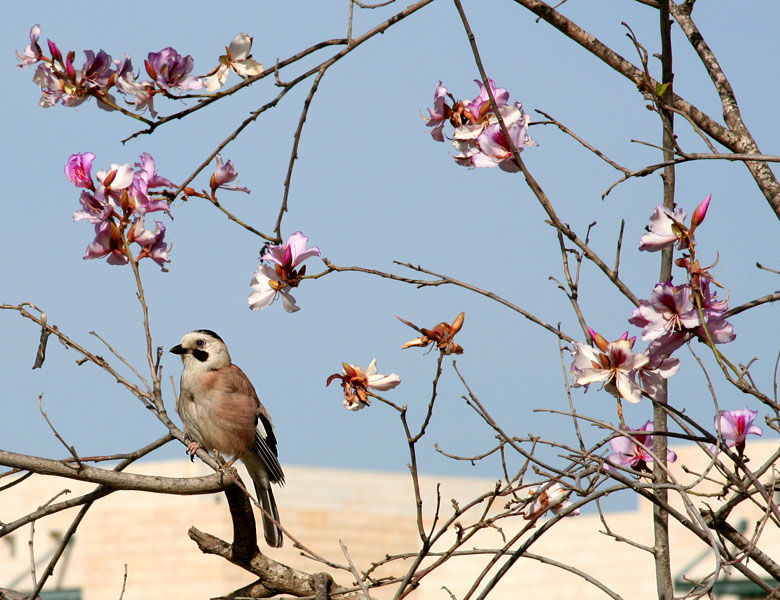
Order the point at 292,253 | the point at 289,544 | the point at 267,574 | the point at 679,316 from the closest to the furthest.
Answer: the point at 679,316 → the point at 292,253 → the point at 267,574 → the point at 289,544

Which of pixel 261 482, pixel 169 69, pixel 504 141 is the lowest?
pixel 261 482

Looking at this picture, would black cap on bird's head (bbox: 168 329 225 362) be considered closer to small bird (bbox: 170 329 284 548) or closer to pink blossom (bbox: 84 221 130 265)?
small bird (bbox: 170 329 284 548)

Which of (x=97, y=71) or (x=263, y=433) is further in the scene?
(x=263, y=433)

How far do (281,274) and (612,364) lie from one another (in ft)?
3.05

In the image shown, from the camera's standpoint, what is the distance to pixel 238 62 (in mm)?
3236

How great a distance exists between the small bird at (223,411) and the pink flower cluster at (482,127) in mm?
2506

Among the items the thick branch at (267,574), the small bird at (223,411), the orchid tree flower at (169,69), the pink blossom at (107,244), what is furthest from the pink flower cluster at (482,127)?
the small bird at (223,411)

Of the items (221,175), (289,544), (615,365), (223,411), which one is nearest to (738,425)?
(615,365)

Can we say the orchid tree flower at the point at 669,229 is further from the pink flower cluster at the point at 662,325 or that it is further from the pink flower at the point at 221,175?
the pink flower at the point at 221,175

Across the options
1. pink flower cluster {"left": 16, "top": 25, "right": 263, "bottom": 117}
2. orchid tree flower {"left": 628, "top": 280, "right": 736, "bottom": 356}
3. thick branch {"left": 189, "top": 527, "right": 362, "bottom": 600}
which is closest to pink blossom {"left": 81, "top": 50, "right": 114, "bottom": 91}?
pink flower cluster {"left": 16, "top": 25, "right": 263, "bottom": 117}

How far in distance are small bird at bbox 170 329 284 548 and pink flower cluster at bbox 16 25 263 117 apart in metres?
2.40

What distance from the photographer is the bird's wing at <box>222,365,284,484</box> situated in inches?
214

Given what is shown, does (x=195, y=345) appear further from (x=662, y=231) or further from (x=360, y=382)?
(x=662, y=231)

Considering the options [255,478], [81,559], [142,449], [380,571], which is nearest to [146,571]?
[81,559]
